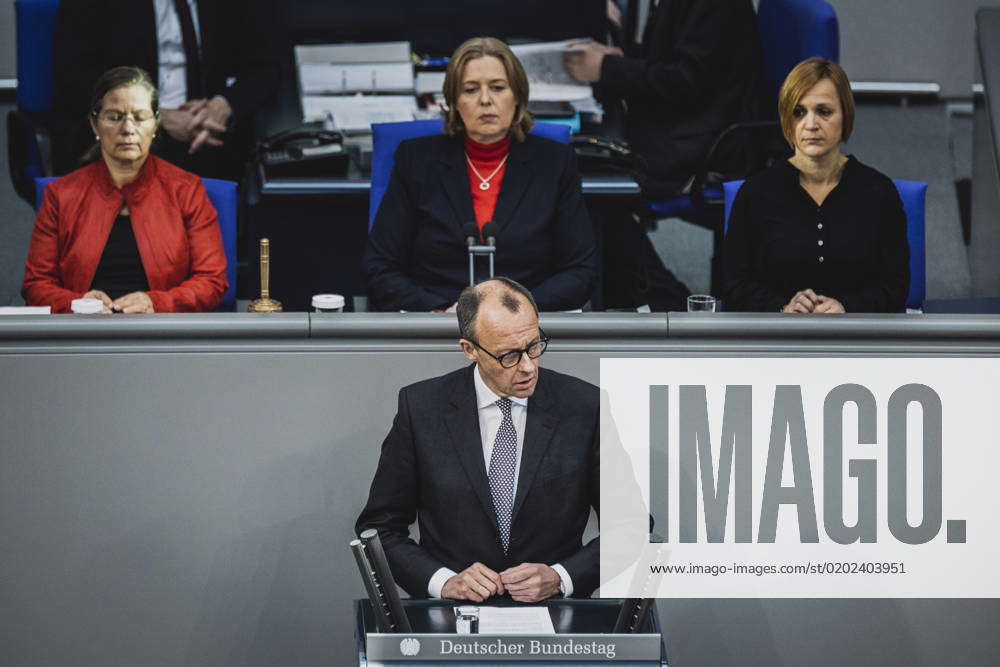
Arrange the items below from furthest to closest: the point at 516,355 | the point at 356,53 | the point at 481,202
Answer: the point at 356,53
the point at 481,202
the point at 516,355

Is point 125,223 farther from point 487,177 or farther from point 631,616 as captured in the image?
point 631,616

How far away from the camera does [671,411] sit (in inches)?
104

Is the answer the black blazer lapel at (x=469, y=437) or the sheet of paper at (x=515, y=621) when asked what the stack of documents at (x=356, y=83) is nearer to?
the black blazer lapel at (x=469, y=437)

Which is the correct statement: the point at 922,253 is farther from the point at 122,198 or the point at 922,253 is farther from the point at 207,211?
the point at 122,198

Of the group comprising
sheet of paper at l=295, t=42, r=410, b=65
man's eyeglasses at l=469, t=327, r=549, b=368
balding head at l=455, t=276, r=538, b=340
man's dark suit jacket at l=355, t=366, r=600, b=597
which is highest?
sheet of paper at l=295, t=42, r=410, b=65

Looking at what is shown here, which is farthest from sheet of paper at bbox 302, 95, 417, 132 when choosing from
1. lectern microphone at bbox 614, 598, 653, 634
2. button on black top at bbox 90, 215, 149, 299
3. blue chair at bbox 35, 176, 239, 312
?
lectern microphone at bbox 614, 598, 653, 634

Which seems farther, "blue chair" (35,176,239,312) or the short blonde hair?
Result: "blue chair" (35,176,239,312)

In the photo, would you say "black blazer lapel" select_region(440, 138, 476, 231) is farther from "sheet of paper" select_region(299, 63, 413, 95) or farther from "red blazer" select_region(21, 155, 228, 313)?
"sheet of paper" select_region(299, 63, 413, 95)

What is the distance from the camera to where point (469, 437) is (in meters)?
2.40

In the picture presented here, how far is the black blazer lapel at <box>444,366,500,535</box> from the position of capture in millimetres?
2373

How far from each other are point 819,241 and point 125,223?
1.73m

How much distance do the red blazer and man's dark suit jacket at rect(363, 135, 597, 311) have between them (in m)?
0.44

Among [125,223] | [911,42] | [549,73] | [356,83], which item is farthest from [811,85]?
[911,42]

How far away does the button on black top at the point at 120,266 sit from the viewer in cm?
352
